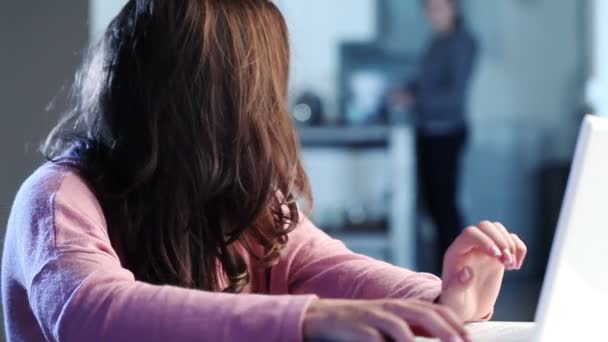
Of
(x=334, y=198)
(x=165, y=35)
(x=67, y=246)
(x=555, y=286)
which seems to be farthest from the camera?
(x=334, y=198)

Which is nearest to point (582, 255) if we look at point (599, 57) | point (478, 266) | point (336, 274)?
point (478, 266)

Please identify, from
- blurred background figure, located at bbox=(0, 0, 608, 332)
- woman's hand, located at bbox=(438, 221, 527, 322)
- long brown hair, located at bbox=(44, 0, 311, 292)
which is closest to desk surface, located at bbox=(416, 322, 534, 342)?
woman's hand, located at bbox=(438, 221, 527, 322)

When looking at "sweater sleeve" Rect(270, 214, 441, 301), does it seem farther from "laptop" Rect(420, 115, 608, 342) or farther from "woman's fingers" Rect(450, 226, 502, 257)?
"laptop" Rect(420, 115, 608, 342)

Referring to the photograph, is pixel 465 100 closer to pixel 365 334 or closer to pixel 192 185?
pixel 192 185

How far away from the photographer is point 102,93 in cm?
97

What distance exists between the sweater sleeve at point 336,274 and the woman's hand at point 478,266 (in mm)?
33

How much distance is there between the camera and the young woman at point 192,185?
33.4 inches

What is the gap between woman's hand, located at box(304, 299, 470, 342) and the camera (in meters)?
0.57

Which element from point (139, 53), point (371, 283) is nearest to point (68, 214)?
point (139, 53)

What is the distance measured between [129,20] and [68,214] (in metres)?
0.23

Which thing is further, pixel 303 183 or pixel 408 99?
pixel 408 99

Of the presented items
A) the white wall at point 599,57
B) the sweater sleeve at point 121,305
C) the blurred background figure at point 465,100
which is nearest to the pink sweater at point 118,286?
the sweater sleeve at point 121,305

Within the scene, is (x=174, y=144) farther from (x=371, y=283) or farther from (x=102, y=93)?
(x=371, y=283)

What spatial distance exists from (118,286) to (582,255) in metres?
0.32
